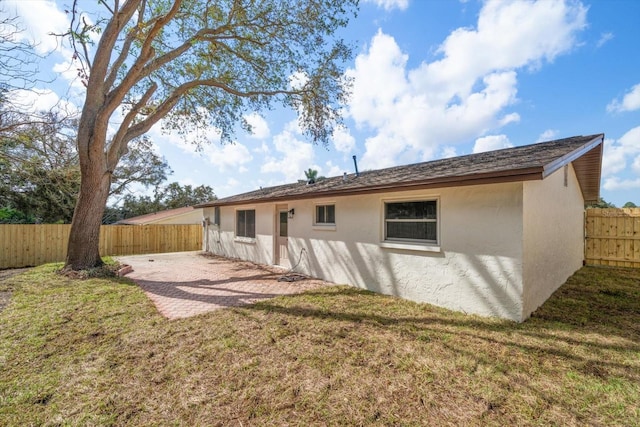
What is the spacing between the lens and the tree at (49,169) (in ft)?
22.9

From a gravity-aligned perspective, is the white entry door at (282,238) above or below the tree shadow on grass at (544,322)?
above

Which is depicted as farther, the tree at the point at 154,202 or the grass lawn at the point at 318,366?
the tree at the point at 154,202

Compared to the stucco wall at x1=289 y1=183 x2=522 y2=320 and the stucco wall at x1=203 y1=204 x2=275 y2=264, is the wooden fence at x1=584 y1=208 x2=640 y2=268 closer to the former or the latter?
the stucco wall at x1=289 y1=183 x2=522 y2=320

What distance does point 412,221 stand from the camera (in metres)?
6.21

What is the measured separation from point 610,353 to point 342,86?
10.1 metres

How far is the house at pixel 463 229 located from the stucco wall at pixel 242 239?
4.82 ft

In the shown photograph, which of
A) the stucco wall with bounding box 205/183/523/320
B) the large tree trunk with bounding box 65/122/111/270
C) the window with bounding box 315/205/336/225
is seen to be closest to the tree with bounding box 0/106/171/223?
the large tree trunk with bounding box 65/122/111/270

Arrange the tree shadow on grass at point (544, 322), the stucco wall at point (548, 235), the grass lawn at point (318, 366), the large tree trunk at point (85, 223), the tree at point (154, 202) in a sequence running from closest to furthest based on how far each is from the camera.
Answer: the grass lawn at point (318, 366) < the tree shadow on grass at point (544, 322) < the stucco wall at point (548, 235) < the large tree trunk at point (85, 223) < the tree at point (154, 202)

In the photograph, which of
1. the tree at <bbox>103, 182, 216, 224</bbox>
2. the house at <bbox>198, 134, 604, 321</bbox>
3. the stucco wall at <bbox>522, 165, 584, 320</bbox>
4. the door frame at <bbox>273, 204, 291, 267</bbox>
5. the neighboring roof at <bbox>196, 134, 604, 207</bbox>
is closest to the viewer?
the neighboring roof at <bbox>196, 134, 604, 207</bbox>

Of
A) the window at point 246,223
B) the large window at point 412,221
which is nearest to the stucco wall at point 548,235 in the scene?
the large window at point 412,221

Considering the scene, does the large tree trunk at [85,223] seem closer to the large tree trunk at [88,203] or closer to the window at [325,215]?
the large tree trunk at [88,203]

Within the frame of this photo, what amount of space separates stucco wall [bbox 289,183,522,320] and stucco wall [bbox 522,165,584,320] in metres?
0.26

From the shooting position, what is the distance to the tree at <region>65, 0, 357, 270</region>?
8.40 meters

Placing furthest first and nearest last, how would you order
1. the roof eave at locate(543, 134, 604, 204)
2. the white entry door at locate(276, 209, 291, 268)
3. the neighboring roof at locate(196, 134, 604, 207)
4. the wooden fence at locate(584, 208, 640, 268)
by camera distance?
1. the white entry door at locate(276, 209, 291, 268)
2. the wooden fence at locate(584, 208, 640, 268)
3. the roof eave at locate(543, 134, 604, 204)
4. the neighboring roof at locate(196, 134, 604, 207)
